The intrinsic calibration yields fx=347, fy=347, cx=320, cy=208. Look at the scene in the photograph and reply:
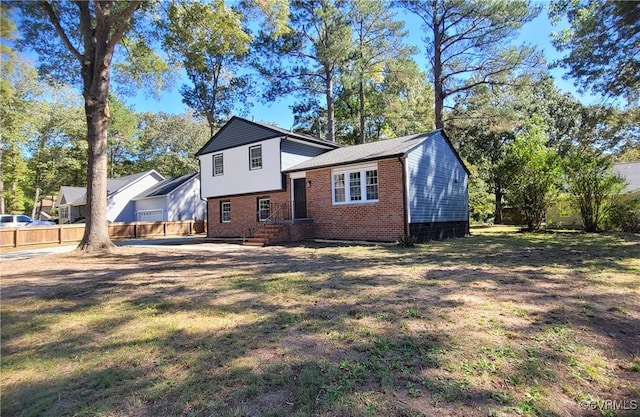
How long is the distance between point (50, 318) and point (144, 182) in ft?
96.7

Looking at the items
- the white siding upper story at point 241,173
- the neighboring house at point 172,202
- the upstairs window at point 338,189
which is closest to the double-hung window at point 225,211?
the white siding upper story at point 241,173

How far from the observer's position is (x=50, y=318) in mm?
4383

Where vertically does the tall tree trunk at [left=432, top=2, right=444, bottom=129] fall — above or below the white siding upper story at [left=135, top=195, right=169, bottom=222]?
above

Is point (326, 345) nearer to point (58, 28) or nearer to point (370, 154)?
point (58, 28)

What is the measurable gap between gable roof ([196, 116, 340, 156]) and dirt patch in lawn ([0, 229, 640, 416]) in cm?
1132

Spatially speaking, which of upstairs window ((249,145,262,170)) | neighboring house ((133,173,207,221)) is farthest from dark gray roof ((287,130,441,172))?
neighboring house ((133,173,207,221))

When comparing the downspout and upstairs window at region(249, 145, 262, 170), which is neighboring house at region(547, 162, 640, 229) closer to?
the downspout

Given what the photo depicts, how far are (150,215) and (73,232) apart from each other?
10317mm

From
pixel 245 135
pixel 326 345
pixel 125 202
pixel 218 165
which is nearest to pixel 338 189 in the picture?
pixel 245 135

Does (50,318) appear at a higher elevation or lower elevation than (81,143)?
lower

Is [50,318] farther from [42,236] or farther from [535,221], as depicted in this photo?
[535,221]

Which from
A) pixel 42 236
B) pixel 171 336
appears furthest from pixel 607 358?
pixel 42 236

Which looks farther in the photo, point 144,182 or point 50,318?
point 144,182

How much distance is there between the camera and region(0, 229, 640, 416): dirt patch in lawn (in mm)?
2547
